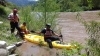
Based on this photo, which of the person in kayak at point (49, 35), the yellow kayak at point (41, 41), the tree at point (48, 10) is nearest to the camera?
the yellow kayak at point (41, 41)

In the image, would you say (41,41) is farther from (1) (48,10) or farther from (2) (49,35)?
(1) (48,10)

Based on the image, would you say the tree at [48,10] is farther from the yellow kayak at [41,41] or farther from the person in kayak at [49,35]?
the person in kayak at [49,35]

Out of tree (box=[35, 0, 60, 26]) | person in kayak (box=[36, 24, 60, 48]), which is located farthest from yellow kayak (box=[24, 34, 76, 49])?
tree (box=[35, 0, 60, 26])

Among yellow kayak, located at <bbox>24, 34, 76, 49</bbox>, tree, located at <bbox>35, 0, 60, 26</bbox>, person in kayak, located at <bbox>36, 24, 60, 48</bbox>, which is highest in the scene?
tree, located at <bbox>35, 0, 60, 26</bbox>

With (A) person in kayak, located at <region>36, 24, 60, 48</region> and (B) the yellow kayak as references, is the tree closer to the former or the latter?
(B) the yellow kayak

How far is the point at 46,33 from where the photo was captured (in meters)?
11.3

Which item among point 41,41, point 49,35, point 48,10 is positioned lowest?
point 41,41

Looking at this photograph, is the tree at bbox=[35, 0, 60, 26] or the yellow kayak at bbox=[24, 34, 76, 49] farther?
the tree at bbox=[35, 0, 60, 26]

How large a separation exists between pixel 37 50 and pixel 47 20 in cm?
399

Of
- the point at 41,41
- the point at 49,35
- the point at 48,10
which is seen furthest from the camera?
the point at 48,10

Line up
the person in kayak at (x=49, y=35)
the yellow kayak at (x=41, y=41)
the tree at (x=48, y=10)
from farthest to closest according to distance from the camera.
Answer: the tree at (x=48, y=10)
the person in kayak at (x=49, y=35)
the yellow kayak at (x=41, y=41)

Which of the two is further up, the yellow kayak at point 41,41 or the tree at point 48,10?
the tree at point 48,10

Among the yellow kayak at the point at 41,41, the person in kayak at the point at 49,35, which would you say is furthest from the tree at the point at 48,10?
the person in kayak at the point at 49,35

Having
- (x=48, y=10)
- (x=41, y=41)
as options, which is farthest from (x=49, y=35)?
(x=48, y=10)
